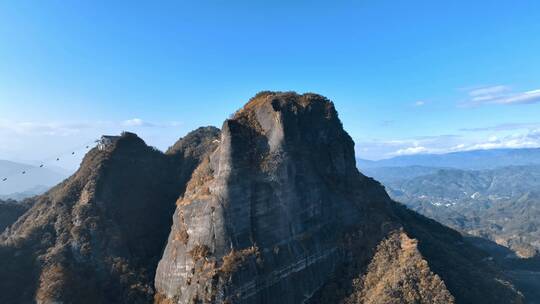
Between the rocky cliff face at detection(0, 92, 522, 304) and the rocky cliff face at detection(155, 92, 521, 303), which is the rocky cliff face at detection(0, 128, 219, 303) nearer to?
the rocky cliff face at detection(0, 92, 522, 304)

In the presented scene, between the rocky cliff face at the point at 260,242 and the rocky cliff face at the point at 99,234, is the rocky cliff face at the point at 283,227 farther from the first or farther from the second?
the rocky cliff face at the point at 99,234

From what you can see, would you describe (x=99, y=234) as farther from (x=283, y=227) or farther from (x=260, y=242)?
(x=283, y=227)

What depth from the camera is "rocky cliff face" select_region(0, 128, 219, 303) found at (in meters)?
51.5

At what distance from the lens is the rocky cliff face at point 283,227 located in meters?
46.0

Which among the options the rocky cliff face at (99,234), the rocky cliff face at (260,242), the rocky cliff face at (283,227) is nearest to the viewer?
the rocky cliff face at (283,227)

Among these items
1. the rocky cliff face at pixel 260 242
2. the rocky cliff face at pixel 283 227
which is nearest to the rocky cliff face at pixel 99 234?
the rocky cliff face at pixel 260 242

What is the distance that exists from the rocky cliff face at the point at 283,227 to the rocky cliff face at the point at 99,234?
6.49 m

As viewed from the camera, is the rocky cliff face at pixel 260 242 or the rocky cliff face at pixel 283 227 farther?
the rocky cliff face at pixel 260 242

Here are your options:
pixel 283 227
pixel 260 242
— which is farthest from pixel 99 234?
pixel 283 227

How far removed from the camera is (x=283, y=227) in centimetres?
4847

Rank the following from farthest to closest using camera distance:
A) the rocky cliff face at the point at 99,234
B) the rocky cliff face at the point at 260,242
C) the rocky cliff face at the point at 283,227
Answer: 1. the rocky cliff face at the point at 99,234
2. the rocky cliff face at the point at 260,242
3. the rocky cliff face at the point at 283,227

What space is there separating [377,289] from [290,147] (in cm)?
1738

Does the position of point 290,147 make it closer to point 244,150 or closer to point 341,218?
point 244,150

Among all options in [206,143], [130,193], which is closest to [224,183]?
[130,193]
